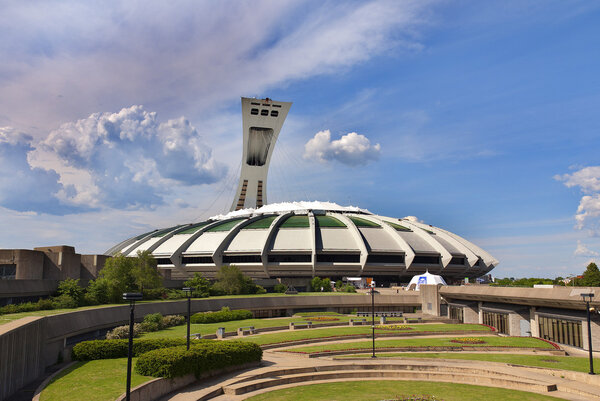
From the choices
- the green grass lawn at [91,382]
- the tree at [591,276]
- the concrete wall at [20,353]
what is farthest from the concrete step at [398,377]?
the tree at [591,276]

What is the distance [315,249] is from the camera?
246ft

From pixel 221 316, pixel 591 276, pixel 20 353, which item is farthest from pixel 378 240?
pixel 20 353

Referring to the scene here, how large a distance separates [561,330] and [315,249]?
45799 millimetres

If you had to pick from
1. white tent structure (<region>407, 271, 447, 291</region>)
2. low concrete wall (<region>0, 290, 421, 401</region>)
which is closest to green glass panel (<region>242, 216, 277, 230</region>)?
white tent structure (<region>407, 271, 447, 291</region>)

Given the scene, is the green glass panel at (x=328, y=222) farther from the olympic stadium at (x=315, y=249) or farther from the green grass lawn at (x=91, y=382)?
the green grass lawn at (x=91, y=382)

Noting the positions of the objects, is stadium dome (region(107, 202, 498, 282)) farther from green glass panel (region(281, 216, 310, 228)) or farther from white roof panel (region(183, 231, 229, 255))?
green glass panel (region(281, 216, 310, 228))

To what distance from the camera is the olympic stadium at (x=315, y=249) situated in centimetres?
7588

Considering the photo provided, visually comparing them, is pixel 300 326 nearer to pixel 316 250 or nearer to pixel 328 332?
pixel 328 332

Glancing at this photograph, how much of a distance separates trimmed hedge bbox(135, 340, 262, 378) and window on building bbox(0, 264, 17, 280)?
60.5 ft

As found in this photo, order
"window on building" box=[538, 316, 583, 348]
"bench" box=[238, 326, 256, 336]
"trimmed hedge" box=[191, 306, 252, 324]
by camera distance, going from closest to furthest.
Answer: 1. "window on building" box=[538, 316, 583, 348]
2. "bench" box=[238, 326, 256, 336]
3. "trimmed hedge" box=[191, 306, 252, 324]

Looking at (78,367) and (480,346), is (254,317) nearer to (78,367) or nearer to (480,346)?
(480,346)

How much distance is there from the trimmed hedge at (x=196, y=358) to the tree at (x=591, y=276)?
4895 cm

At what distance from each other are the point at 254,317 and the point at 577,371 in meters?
31.7

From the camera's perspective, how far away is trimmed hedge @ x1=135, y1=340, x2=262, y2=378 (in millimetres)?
19141
